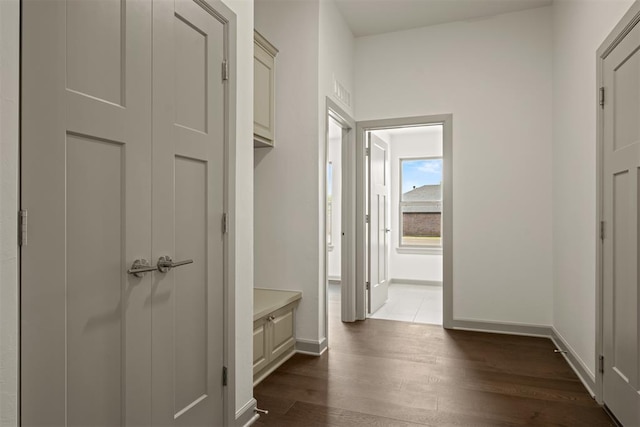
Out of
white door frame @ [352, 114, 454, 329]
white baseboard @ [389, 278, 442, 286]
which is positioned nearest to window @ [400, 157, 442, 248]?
white baseboard @ [389, 278, 442, 286]

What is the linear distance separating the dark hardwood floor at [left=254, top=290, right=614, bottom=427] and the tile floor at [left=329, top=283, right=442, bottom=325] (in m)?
0.75

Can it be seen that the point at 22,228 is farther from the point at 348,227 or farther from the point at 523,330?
the point at 523,330

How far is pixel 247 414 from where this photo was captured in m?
2.21

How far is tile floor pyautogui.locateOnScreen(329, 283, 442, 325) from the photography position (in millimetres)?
4547

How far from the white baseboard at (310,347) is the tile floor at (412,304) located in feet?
4.37

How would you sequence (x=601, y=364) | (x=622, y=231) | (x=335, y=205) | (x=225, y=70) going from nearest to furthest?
(x=225, y=70) < (x=622, y=231) < (x=601, y=364) < (x=335, y=205)

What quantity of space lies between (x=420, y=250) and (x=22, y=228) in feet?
20.6

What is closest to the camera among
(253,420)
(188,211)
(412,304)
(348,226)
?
(188,211)

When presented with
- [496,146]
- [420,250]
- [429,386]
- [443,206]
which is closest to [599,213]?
[429,386]

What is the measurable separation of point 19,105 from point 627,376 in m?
2.79

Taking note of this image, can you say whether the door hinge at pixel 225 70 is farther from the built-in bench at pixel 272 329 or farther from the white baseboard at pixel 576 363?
the white baseboard at pixel 576 363

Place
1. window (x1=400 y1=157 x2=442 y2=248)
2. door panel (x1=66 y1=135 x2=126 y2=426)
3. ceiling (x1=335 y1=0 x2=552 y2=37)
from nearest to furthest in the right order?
door panel (x1=66 y1=135 x2=126 y2=426)
ceiling (x1=335 y1=0 x2=552 y2=37)
window (x1=400 y1=157 x2=442 y2=248)

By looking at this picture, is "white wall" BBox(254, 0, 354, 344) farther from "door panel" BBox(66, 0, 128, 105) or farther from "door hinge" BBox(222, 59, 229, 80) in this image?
"door panel" BBox(66, 0, 128, 105)
